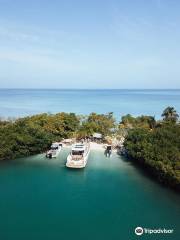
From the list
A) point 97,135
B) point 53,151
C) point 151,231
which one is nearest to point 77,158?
point 53,151

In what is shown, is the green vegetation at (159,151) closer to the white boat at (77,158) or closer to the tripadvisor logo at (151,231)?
the white boat at (77,158)

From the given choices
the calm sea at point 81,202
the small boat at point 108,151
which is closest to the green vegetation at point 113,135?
the calm sea at point 81,202

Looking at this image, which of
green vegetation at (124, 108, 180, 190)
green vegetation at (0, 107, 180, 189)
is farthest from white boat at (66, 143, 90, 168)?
green vegetation at (124, 108, 180, 190)

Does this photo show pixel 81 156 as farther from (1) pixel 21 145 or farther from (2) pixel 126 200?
(2) pixel 126 200

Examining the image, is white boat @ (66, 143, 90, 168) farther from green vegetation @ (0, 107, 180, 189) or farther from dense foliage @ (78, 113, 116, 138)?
dense foliage @ (78, 113, 116, 138)

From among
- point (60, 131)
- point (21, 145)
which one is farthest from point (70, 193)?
point (60, 131)

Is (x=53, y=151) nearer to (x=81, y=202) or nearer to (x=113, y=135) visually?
(x=113, y=135)
